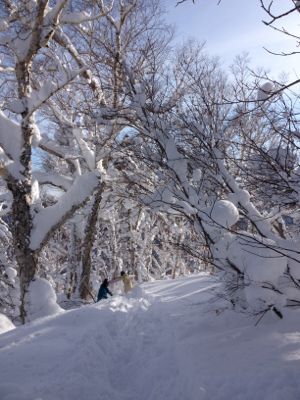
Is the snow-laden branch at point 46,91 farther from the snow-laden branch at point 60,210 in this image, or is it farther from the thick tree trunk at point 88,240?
the thick tree trunk at point 88,240

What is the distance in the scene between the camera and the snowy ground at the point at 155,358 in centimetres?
358

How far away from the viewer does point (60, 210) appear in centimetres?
828

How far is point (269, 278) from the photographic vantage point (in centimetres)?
442

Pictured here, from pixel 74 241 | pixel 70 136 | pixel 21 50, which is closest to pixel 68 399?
pixel 21 50

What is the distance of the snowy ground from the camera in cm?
358

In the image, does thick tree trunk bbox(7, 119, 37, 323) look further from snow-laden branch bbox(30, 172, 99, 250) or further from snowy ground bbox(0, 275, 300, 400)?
snowy ground bbox(0, 275, 300, 400)

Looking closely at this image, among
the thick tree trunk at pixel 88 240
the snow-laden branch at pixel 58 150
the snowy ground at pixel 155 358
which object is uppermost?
the snow-laden branch at pixel 58 150

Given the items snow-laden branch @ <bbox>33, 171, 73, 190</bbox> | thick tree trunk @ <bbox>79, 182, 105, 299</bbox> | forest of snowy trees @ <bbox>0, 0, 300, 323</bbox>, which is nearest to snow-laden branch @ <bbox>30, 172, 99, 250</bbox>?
forest of snowy trees @ <bbox>0, 0, 300, 323</bbox>

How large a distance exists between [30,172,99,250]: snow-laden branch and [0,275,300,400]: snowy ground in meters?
2.01

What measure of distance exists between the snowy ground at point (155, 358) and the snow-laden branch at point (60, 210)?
2013mm

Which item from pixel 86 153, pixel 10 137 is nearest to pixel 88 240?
pixel 86 153

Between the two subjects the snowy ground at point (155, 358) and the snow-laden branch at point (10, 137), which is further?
the snow-laden branch at point (10, 137)

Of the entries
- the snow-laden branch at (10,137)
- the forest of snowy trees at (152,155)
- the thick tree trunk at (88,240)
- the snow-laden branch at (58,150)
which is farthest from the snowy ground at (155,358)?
the thick tree trunk at (88,240)

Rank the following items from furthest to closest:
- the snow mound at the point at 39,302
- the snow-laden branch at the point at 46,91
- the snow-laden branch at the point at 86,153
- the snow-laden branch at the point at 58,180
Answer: the snow-laden branch at the point at 58,180
the snow-laden branch at the point at 86,153
the snow mound at the point at 39,302
the snow-laden branch at the point at 46,91
